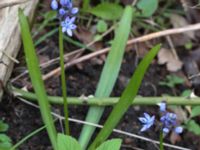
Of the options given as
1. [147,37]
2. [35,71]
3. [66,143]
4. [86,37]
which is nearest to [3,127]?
[35,71]

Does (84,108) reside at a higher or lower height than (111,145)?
lower

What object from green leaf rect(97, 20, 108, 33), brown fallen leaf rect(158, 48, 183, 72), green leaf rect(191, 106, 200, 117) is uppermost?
green leaf rect(97, 20, 108, 33)

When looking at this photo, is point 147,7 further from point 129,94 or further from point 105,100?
point 129,94

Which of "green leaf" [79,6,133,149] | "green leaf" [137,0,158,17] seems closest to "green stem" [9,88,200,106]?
"green leaf" [79,6,133,149]

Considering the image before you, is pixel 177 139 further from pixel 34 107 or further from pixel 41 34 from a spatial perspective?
pixel 41 34

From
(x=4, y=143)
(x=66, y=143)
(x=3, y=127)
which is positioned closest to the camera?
(x=66, y=143)

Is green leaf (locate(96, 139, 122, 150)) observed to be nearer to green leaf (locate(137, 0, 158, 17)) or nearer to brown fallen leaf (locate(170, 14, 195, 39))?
green leaf (locate(137, 0, 158, 17))
